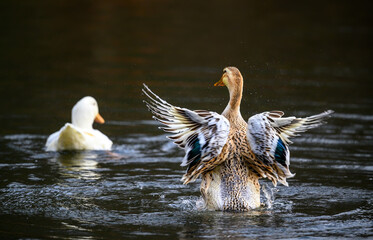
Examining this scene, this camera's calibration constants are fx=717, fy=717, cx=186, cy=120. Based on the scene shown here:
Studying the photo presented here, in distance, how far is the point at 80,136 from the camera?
1212 cm

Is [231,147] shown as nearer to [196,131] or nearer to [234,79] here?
[196,131]

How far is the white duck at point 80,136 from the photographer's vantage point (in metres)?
11.9

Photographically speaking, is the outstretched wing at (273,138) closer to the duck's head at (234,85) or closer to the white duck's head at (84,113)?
the duck's head at (234,85)

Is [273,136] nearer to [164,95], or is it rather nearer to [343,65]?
[164,95]

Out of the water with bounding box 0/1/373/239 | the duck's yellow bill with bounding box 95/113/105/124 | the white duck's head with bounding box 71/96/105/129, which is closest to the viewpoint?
the water with bounding box 0/1/373/239

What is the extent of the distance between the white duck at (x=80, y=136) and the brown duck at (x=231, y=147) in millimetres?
3699

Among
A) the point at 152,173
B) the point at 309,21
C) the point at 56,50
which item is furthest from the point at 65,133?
the point at 309,21

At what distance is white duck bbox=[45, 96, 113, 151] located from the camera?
11.9 metres

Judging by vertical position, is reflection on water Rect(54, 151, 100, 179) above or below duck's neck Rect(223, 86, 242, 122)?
below

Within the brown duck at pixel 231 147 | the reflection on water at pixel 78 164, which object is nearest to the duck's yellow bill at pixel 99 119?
the reflection on water at pixel 78 164

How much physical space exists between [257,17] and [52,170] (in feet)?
61.1

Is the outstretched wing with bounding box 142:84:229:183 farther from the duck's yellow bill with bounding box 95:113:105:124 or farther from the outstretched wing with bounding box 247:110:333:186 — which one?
the duck's yellow bill with bounding box 95:113:105:124

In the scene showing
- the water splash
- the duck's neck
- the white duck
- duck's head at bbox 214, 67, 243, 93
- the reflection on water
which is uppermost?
duck's head at bbox 214, 67, 243, 93

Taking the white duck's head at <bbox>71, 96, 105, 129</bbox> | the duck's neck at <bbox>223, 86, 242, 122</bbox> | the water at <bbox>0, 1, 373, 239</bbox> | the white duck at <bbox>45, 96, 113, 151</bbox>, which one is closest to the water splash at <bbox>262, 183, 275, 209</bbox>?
the water at <bbox>0, 1, 373, 239</bbox>
